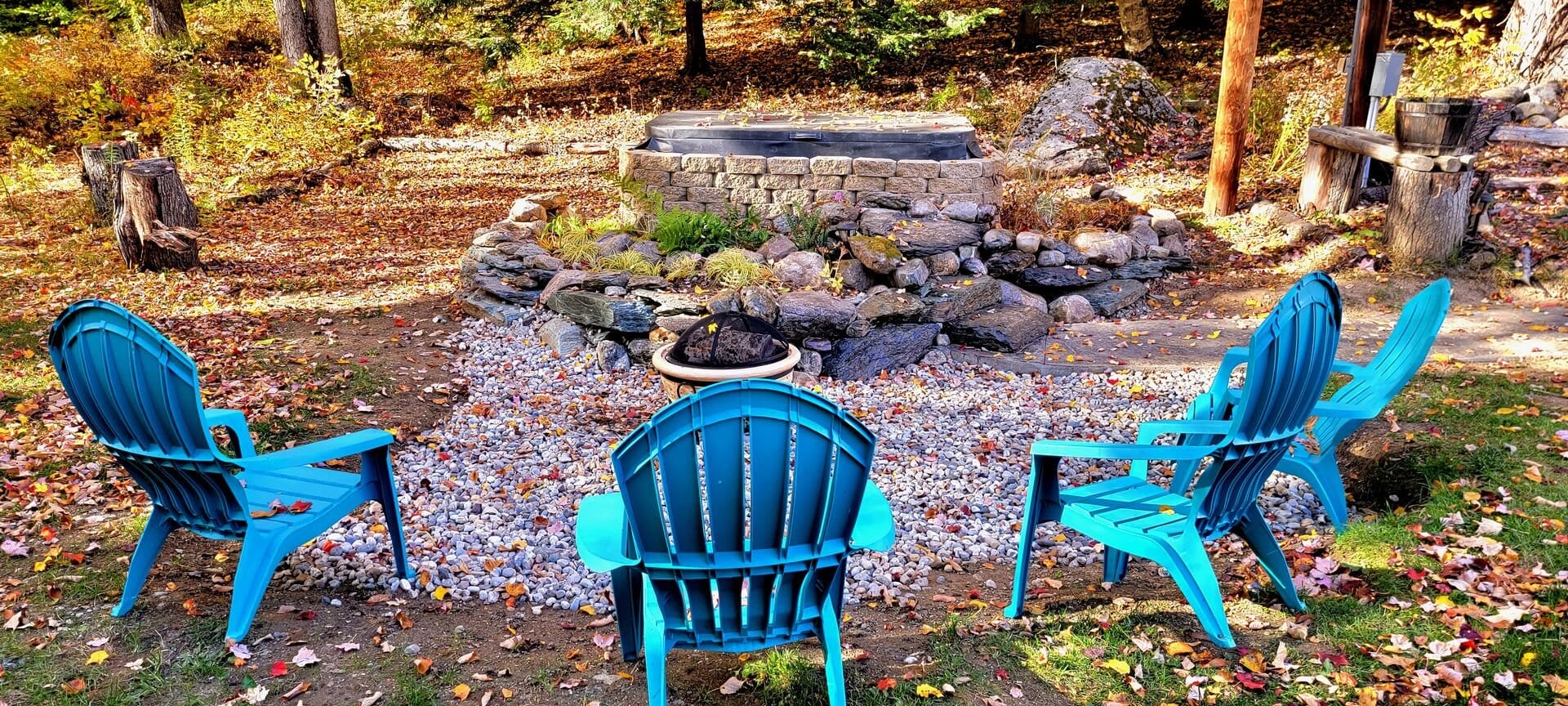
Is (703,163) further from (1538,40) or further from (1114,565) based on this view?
(1538,40)

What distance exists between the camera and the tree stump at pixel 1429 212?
20.9ft

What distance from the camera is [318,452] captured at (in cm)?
286

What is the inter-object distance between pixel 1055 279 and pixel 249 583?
5.28 m

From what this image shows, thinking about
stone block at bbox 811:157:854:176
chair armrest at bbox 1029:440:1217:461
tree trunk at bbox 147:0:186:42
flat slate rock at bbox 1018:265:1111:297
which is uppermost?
tree trunk at bbox 147:0:186:42

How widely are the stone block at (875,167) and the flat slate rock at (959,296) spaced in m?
0.91

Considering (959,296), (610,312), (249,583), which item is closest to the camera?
(249,583)

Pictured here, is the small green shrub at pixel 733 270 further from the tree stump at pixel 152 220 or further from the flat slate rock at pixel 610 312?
the tree stump at pixel 152 220

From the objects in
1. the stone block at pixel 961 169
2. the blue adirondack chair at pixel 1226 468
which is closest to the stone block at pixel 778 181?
the stone block at pixel 961 169

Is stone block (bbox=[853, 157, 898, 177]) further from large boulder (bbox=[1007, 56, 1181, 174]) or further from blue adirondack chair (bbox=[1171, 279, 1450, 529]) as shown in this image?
blue adirondack chair (bbox=[1171, 279, 1450, 529])

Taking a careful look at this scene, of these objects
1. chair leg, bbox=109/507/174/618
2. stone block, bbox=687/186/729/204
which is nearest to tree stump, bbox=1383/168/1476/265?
stone block, bbox=687/186/729/204

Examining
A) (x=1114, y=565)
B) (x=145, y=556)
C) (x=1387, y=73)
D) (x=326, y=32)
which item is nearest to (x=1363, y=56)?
(x=1387, y=73)

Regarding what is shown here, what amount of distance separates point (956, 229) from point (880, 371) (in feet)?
4.62

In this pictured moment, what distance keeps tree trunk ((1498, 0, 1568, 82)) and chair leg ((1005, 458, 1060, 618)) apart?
970 cm

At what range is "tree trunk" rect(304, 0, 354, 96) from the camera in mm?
11735
